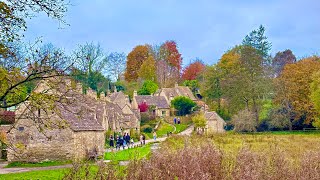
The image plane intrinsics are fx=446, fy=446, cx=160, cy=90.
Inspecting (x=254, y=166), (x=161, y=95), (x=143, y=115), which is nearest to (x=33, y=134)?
(x=254, y=166)

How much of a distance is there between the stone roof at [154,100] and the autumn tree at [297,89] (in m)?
19.8

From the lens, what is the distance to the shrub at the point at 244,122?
60781 millimetres

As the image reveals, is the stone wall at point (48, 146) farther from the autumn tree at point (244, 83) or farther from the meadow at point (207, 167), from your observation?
the autumn tree at point (244, 83)

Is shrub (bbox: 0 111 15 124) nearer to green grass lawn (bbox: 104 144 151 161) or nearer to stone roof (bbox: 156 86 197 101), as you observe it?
green grass lawn (bbox: 104 144 151 161)

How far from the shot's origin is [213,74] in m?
71.4

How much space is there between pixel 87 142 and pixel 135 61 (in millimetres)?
67534

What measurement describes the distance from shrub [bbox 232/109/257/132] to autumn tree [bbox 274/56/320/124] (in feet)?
16.6

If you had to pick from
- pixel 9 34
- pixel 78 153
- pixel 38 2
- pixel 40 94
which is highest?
pixel 38 2

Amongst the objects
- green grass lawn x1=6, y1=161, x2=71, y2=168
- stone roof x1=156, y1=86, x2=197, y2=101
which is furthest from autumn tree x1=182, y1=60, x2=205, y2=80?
green grass lawn x1=6, y1=161, x2=71, y2=168

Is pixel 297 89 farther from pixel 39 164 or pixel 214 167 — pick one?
pixel 214 167

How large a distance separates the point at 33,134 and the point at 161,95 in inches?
1911

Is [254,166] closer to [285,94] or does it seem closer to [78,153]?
[78,153]

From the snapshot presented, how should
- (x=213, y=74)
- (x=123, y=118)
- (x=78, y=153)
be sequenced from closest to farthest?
(x=78, y=153)
(x=123, y=118)
(x=213, y=74)

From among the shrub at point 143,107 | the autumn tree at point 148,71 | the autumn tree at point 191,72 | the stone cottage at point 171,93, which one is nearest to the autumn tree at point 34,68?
the shrub at point 143,107
